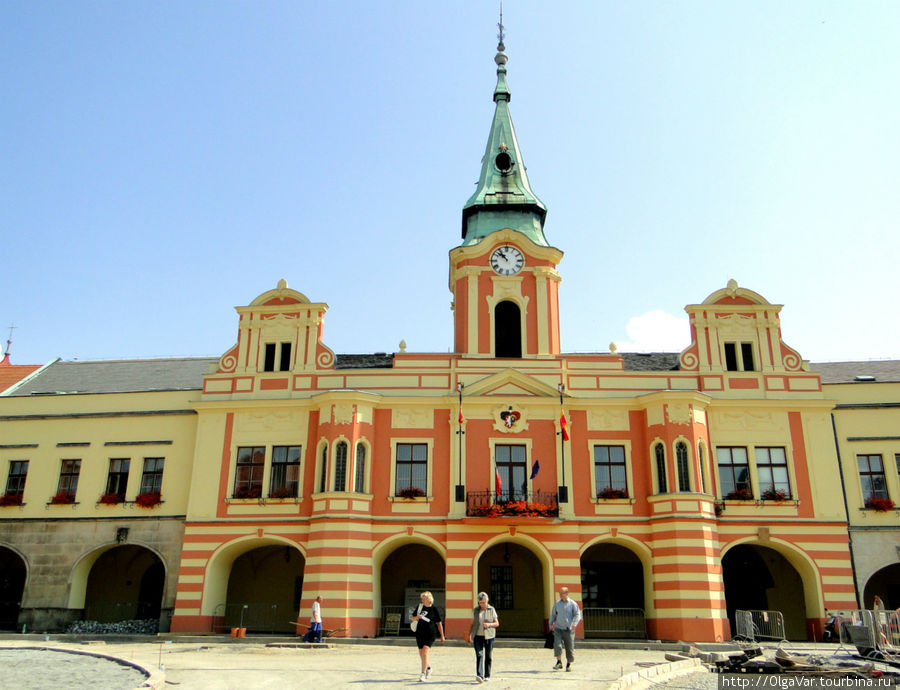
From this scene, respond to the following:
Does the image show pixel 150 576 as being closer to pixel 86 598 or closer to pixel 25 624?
pixel 86 598

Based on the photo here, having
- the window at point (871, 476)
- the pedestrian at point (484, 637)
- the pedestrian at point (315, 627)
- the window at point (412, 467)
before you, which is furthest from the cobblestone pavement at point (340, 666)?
the window at point (871, 476)

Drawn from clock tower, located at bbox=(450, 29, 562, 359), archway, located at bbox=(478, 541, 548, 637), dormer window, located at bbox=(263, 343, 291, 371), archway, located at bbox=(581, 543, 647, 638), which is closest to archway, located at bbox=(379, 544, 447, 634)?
archway, located at bbox=(478, 541, 548, 637)

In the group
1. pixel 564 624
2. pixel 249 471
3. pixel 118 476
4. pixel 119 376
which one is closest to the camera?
pixel 564 624

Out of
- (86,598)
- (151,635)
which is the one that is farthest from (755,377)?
→ (86,598)

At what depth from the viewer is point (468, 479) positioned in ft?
99.1

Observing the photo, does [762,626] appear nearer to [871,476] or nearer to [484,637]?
[871,476]

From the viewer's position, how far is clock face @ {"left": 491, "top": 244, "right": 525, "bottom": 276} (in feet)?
110

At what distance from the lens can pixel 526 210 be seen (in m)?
35.8

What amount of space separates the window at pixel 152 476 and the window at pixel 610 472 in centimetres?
1707

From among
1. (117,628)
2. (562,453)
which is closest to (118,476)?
(117,628)

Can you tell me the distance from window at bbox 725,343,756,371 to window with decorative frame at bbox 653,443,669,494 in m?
4.81

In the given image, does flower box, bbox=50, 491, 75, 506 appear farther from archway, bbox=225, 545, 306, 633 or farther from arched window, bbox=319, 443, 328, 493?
arched window, bbox=319, 443, 328, 493

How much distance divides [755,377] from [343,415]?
1616cm

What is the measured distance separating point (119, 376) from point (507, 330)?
57.7 feet
